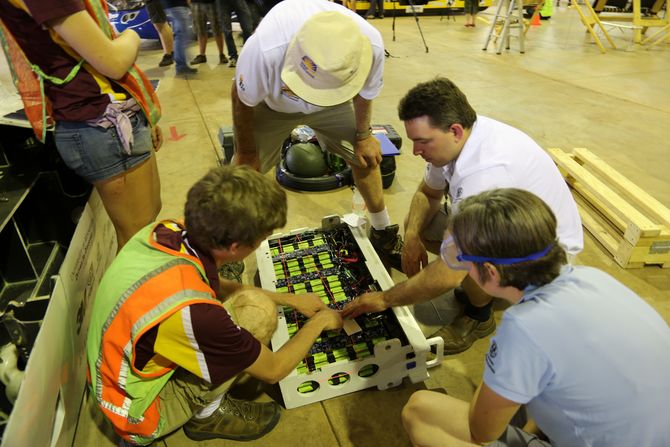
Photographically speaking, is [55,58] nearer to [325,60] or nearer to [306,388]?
[325,60]

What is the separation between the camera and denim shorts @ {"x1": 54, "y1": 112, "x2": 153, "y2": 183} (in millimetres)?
1660

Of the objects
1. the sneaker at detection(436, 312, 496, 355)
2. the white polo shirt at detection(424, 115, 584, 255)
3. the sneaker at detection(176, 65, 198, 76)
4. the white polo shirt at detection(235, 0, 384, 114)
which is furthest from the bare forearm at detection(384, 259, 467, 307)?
the sneaker at detection(176, 65, 198, 76)

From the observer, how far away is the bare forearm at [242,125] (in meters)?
2.34

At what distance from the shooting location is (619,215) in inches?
109

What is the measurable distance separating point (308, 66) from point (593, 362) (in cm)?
152

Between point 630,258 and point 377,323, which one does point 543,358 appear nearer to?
point 377,323

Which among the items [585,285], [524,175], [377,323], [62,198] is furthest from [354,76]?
[62,198]

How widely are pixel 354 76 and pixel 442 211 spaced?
91cm

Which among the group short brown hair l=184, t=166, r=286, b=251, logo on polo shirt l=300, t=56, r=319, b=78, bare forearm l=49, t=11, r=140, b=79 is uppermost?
bare forearm l=49, t=11, r=140, b=79

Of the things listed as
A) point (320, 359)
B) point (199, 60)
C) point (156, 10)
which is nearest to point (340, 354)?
point (320, 359)

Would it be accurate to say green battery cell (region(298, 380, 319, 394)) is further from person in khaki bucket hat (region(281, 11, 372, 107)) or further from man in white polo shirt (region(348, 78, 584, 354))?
person in khaki bucket hat (region(281, 11, 372, 107))

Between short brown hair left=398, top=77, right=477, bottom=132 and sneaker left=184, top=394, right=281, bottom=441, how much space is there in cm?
137

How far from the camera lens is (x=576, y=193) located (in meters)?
3.47

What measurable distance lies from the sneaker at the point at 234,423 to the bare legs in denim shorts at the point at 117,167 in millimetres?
856
